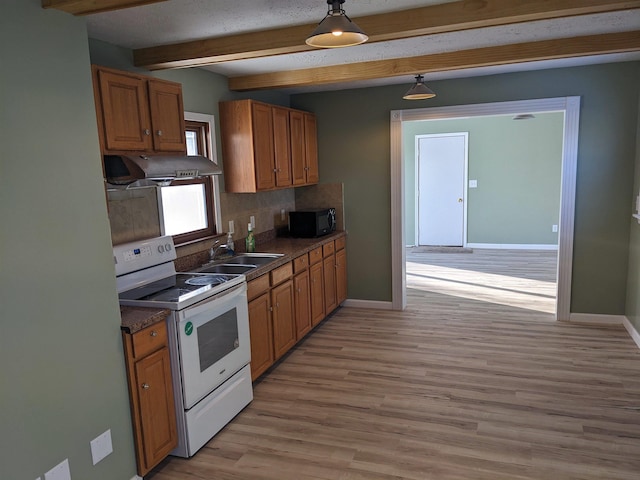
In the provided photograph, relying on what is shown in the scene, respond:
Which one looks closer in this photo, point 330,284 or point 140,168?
point 140,168

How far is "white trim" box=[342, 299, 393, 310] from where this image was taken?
5.27m

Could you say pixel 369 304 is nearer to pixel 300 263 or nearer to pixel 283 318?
pixel 300 263

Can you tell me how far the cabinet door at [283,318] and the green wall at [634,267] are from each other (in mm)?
2925

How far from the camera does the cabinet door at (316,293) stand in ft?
14.4

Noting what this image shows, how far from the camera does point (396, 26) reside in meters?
2.56

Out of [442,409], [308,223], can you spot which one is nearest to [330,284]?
[308,223]

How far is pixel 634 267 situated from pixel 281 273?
3.13 metres

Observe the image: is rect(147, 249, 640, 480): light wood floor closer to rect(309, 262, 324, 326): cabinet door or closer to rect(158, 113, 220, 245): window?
rect(309, 262, 324, 326): cabinet door

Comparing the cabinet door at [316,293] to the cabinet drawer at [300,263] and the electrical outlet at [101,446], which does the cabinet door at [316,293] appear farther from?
the electrical outlet at [101,446]

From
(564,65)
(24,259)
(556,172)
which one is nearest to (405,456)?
(24,259)

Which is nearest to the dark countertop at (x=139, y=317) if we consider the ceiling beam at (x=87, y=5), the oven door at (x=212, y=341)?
the oven door at (x=212, y=341)

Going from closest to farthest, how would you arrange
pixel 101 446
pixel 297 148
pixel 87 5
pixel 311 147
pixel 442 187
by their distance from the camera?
pixel 87 5 < pixel 101 446 < pixel 297 148 < pixel 311 147 < pixel 442 187

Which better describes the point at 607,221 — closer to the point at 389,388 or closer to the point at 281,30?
the point at 389,388

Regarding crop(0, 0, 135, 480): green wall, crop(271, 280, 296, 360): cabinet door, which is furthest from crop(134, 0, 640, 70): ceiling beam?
crop(271, 280, 296, 360): cabinet door
